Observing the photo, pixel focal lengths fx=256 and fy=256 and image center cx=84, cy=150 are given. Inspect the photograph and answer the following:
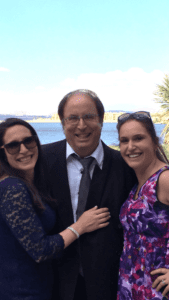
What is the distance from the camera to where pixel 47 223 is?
207cm

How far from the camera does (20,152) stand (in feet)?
6.77

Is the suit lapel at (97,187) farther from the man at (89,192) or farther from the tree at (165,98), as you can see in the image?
the tree at (165,98)

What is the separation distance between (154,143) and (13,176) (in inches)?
45.5

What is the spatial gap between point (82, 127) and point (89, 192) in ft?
1.98

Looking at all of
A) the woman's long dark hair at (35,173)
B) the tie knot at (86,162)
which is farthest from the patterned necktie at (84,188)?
the woman's long dark hair at (35,173)

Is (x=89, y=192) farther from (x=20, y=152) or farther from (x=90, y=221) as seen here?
(x=20, y=152)

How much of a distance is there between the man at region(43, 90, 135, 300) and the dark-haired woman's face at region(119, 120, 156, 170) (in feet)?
1.09

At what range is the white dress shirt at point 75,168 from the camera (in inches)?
93.6

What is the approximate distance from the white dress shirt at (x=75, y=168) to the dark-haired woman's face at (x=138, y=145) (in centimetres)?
41

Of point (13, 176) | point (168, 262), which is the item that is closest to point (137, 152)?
point (168, 262)

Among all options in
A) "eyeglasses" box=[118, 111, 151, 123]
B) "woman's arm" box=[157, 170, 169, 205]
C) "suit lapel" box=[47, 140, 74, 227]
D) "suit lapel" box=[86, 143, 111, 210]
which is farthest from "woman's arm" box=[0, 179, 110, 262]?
"eyeglasses" box=[118, 111, 151, 123]

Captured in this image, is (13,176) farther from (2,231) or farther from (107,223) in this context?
(107,223)

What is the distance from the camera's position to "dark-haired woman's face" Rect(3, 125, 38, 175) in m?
2.04

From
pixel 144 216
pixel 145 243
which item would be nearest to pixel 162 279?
pixel 145 243
